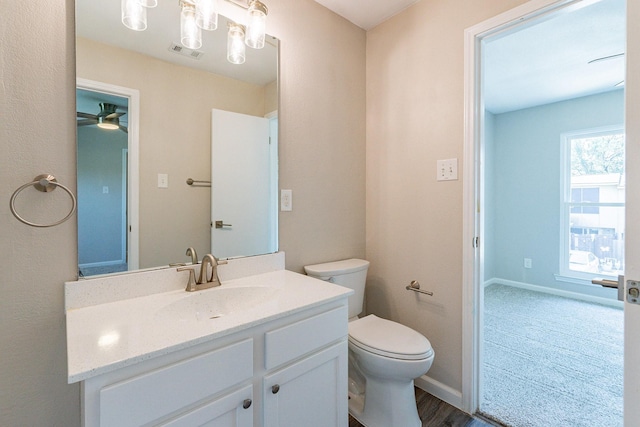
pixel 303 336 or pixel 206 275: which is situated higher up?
pixel 206 275

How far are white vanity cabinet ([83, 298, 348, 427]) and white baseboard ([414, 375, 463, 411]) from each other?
762 millimetres

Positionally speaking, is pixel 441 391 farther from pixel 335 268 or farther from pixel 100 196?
pixel 100 196

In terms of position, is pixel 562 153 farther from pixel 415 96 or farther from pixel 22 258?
pixel 22 258

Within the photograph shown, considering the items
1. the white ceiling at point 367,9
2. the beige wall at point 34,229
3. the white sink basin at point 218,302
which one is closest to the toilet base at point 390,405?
the white sink basin at point 218,302

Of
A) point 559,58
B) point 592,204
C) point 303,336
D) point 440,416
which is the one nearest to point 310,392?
point 303,336

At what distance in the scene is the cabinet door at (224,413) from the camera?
800mm

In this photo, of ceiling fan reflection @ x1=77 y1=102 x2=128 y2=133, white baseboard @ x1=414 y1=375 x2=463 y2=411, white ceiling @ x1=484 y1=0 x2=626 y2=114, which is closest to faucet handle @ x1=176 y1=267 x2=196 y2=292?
ceiling fan reflection @ x1=77 y1=102 x2=128 y2=133

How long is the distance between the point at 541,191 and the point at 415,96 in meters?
3.00

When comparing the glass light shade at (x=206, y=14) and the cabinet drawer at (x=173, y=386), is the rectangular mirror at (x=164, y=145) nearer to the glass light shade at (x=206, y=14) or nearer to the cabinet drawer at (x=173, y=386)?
the glass light shade at (x=206, y=14)

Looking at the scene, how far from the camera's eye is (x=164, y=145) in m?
1.29

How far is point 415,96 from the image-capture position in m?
1.78

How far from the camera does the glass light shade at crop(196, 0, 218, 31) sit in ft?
4.11

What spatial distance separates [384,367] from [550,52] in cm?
274

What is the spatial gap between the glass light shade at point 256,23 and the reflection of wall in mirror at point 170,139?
0.22 meters
